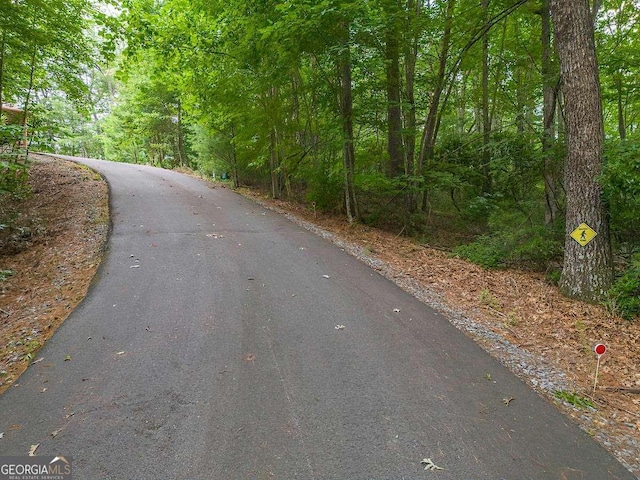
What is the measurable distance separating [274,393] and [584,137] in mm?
5798

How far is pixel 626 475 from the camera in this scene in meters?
2.68

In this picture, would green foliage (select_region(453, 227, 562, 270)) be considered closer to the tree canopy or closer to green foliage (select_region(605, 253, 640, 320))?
the tree canopy

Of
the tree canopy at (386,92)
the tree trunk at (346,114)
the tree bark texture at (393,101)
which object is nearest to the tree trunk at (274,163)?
the tree canopy at (386,92)

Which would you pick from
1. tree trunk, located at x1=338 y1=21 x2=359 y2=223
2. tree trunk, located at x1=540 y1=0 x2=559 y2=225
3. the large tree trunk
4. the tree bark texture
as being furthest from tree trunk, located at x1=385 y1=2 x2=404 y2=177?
the large tree trunk

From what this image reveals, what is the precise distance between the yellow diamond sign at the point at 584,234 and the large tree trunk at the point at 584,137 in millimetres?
66

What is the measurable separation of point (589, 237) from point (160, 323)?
6179mm

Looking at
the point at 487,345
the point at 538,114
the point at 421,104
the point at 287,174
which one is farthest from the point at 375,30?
the point at 538,114

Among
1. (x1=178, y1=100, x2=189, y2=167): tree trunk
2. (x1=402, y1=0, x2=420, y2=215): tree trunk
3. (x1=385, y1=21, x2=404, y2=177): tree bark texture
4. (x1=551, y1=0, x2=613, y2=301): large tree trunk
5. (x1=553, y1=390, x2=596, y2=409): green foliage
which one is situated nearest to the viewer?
(x1=553, y1=390, x2=596, y2=409): green foliage

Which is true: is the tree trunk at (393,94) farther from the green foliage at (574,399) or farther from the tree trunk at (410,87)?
the green foliage at (574,399)

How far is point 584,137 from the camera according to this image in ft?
18.6

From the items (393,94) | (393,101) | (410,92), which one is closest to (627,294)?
(393,101)

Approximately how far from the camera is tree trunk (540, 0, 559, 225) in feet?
25.4

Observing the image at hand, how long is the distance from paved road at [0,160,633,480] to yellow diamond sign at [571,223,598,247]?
2.66 m

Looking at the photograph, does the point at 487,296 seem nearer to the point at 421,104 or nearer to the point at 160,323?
the point at 160,323
